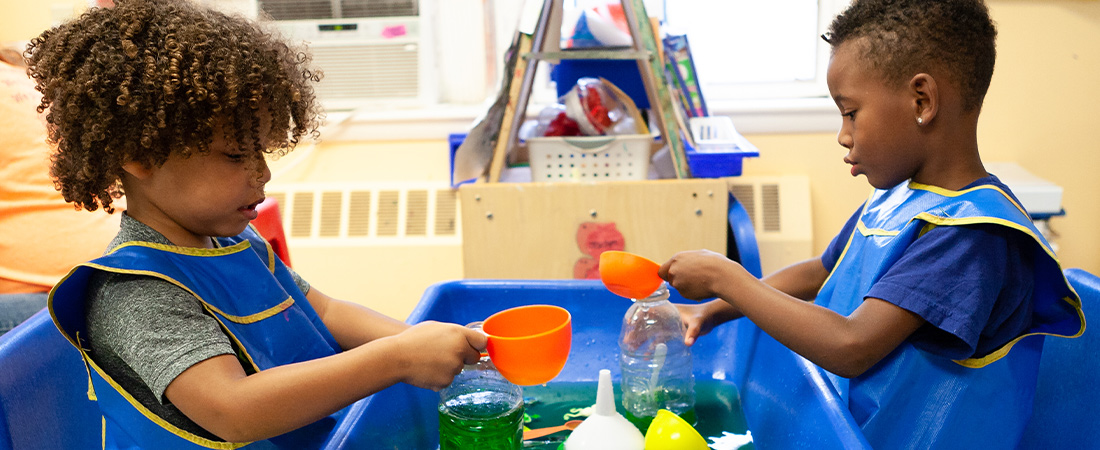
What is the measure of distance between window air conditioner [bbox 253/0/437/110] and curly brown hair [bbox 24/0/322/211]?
1926 millimetres

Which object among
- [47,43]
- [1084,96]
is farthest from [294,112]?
[1084,96]

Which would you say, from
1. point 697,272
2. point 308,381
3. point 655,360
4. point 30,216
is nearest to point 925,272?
point 697,272

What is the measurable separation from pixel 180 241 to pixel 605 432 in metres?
0.45

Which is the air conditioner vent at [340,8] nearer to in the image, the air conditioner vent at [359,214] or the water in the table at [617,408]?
the air conditioner vent at [359,214]

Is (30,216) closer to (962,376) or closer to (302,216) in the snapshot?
(302,216)

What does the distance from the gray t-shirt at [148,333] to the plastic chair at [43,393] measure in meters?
0.16

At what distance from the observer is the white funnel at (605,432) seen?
0.73m

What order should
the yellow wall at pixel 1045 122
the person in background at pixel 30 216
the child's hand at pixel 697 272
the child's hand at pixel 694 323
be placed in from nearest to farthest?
1. the child's hand at pixel 697 272
2. the child's hand at pixel 694 323
3. the person in background at pixel 30 216
4. the yellow wall at pixel 1045 122

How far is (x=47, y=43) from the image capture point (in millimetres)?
732

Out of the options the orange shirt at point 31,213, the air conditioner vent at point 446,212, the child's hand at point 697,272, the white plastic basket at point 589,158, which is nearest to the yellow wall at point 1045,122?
the white plastic basket at point 589,158

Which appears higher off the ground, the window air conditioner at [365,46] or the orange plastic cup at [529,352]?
the window air conditioner at [365,46]

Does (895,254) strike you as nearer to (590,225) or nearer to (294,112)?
(294,112)

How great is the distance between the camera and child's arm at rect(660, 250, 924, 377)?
808 mm

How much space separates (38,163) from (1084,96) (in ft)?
8.61
